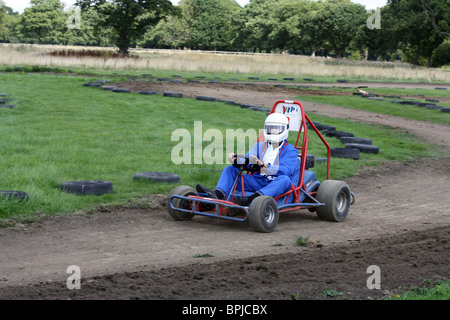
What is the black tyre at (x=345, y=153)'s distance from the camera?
12.1 metres

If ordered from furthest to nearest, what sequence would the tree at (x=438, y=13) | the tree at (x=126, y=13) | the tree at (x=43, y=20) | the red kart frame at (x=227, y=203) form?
the tree at (x=43, y=20) < the tree at (x=438, y=13) < the tree at (x=126, y=13) < the red kart frame at (x=227, y=203)

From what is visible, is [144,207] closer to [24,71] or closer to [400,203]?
[400,203]

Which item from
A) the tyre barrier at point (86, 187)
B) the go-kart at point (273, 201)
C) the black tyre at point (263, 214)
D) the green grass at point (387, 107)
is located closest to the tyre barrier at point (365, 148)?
the go-kart at point (273, 201)

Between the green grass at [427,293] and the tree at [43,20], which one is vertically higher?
the tree at [43,20]

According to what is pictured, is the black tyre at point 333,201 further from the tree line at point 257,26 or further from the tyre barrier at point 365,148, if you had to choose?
the tree line at point 257,26

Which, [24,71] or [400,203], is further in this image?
[24,71]

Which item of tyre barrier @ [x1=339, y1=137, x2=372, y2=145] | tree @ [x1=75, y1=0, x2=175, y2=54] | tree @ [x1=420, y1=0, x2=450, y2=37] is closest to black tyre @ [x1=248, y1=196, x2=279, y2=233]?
tyre barrier @ [x1=339, y1=137, x2=372, y2=145]

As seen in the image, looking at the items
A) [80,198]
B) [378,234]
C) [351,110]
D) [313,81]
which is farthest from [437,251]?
[313,81]

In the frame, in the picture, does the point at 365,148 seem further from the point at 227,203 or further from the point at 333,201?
the point at 227,203

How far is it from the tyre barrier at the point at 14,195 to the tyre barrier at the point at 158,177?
2.01 metres

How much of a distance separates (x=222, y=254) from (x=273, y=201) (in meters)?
1.30

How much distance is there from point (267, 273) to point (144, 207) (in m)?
3.38

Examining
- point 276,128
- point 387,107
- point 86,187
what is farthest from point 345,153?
point 387,107
